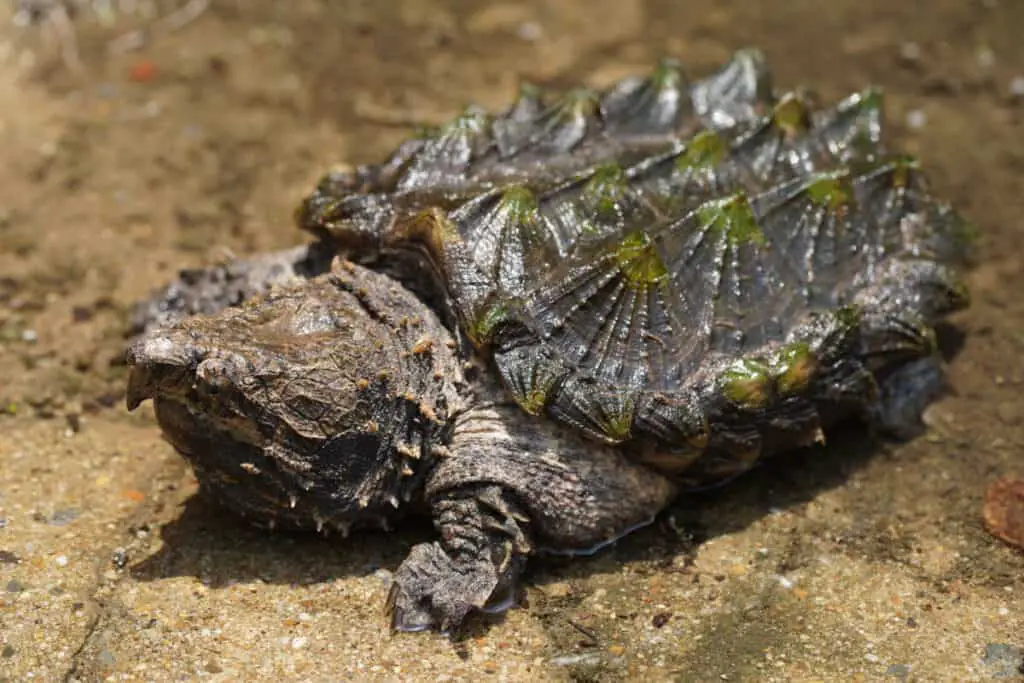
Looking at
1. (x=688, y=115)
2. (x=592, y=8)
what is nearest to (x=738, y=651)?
(x=688, y=115)

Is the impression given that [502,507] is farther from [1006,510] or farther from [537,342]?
[1006,510]

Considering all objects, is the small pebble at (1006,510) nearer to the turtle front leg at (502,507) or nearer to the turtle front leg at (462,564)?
the turtle front leg at (502,507)

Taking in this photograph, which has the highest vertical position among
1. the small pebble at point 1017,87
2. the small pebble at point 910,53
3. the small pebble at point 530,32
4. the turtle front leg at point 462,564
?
the small pebble at point 530,32

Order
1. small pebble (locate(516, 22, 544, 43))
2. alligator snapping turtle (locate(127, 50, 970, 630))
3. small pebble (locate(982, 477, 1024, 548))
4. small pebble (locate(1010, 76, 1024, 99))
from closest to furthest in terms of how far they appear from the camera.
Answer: alligator snapping turtle (locate(127, 50, 970, 630)), small pebble (locate(982, 477, 1024, 548)), small pebble (locate(1010, 76, 1024, 99)), small pebble (locate(516, 22, 544, 43))

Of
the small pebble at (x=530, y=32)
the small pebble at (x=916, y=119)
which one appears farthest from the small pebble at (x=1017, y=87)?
the small pebble at (x=530, y=32)

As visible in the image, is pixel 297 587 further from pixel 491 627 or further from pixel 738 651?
pixel 738 651

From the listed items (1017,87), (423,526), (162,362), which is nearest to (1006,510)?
(423,526)

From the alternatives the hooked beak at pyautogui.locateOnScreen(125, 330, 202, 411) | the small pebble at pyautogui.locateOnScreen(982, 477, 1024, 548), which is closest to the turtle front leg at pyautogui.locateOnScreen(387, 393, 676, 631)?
the hooked beak at pyautogui.locateOnScreen(125, 330, 202, 411)

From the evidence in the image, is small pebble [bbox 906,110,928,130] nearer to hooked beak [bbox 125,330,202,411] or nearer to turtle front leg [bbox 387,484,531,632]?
turtle front leg [bbox 387,484,531,632]
